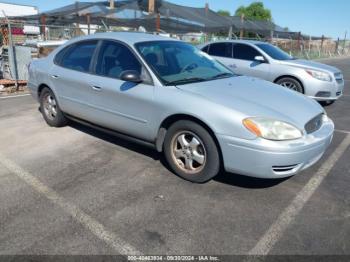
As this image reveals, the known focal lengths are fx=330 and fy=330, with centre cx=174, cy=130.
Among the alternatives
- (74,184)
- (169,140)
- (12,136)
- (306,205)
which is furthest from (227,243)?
(12,136)

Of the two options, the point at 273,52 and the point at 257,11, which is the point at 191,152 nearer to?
the point at 273,52

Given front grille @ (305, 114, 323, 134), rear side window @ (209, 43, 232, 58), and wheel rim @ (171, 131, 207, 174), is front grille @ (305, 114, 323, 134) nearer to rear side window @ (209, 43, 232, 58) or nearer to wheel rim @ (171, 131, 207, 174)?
wheel rim @ (171, 131, 207, 174)

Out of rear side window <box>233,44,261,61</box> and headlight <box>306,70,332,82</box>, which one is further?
rear side window <box>233,44,261,61</box>

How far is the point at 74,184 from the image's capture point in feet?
11.9

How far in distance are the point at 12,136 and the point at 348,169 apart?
4860mm

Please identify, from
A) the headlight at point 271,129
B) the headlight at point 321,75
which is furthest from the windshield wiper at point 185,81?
the headlight at point 321,75

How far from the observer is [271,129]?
318cm

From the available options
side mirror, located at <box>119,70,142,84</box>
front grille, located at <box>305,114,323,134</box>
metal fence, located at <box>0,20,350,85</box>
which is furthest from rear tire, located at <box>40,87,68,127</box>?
metal fence, located at <box>0,20,350,85</box>

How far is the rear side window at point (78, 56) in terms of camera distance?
4652 millimetres

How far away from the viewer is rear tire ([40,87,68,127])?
213 inches

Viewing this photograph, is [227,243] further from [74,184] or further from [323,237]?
[74,184]

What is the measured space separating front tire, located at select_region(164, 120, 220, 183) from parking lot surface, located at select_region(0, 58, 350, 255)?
135 millimetres

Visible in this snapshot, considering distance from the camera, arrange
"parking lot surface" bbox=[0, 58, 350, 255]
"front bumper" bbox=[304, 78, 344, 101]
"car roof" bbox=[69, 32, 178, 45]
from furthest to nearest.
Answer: "front bumper" bbox=[304, 78, 344, 101], "car roof" bbox=[69, 32, 178, 45], "parking lot surface" bbox=[0, 58, 350, 255]

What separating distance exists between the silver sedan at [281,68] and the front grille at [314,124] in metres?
4.19
